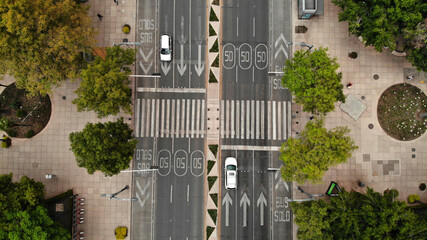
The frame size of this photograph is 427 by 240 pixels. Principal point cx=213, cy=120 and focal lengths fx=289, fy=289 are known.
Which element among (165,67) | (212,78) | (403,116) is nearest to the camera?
(403,116)

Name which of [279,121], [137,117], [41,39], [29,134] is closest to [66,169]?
[29,134]

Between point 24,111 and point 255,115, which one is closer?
point 24,111

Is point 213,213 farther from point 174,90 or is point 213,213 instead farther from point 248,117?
point 174,90

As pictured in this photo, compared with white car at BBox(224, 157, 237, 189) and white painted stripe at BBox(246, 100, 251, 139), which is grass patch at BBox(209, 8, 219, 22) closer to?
white painted stripe at BBox(246, 100, 251, 139)

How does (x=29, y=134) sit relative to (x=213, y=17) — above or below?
below

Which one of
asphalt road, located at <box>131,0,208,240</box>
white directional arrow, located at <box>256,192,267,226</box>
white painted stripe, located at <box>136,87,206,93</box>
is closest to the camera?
asphalt road, located at <box>131,0,208,240</box>

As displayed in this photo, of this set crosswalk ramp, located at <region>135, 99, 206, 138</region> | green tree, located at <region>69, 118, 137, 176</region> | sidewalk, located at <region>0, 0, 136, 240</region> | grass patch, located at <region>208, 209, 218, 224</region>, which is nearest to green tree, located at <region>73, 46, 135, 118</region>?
green tree, located at <region>69, 118, 137, 176</region>
